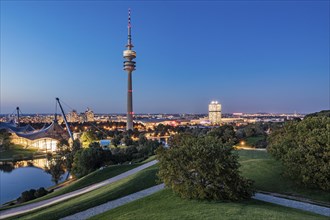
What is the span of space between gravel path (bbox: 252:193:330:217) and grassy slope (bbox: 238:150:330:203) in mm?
1719

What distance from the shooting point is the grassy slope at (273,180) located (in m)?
17.2

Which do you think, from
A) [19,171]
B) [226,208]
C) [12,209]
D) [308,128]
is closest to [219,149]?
[226,208]

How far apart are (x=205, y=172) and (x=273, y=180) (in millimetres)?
8804

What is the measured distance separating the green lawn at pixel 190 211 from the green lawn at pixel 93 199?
7.58 feet

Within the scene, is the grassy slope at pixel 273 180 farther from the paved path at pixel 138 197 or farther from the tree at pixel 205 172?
the tree at pixel 205 172

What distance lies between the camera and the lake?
29941 mm

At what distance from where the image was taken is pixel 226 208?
11695 mm

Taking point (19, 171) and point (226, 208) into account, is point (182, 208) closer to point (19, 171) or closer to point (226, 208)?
point (226, 208)

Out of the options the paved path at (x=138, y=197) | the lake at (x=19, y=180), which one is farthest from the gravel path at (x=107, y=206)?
the lake at (x=19, y=180)

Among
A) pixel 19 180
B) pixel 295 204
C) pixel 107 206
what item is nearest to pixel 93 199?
pixel 107 206

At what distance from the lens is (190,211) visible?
11500 mm

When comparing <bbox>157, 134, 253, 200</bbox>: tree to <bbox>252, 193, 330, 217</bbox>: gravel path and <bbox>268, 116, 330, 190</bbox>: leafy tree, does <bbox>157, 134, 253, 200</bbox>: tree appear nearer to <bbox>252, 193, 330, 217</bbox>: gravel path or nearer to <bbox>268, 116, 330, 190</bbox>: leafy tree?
<bbox>252, 193, 330, 217</bbox>: gravel path

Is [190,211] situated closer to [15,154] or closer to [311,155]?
[311,155]

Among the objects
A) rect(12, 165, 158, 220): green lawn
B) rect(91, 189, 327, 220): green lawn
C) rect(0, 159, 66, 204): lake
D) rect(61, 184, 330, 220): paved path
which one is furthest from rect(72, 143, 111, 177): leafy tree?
rect(91, 189, 327, 220): green lawn
